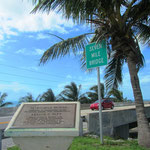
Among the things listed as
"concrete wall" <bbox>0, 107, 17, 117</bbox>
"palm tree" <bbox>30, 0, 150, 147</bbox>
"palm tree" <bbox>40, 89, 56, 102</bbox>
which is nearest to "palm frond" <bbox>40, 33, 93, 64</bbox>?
"palm tree" <bbox>30, 0, 150, 147</bbox>

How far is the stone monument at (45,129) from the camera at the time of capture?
10.8 feet

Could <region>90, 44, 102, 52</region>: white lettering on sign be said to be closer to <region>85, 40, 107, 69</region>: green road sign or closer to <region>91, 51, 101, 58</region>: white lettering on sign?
<region>85, 40, 107, 69</region>: green road sign

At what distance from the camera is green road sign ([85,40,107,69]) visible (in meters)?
5.90

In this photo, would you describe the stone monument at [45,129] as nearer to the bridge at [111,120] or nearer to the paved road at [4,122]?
the paved road at [4,122]

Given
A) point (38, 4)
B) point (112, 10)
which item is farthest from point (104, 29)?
point (38, 4)

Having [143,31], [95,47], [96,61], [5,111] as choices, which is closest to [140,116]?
[96,61]

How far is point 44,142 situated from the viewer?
3.40 meters

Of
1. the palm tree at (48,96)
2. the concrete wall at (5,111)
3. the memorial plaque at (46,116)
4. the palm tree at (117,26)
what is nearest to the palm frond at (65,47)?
the palm tree at (117,26)

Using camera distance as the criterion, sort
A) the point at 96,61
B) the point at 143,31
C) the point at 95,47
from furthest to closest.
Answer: the point at 143,31, the point at 95,47, the point at 96,61

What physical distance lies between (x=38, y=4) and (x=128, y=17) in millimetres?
3366

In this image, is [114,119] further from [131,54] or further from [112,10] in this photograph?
[112,10]

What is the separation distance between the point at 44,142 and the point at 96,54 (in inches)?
142

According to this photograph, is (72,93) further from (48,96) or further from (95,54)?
(95,54)

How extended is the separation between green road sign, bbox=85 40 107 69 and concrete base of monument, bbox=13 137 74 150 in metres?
3.19
